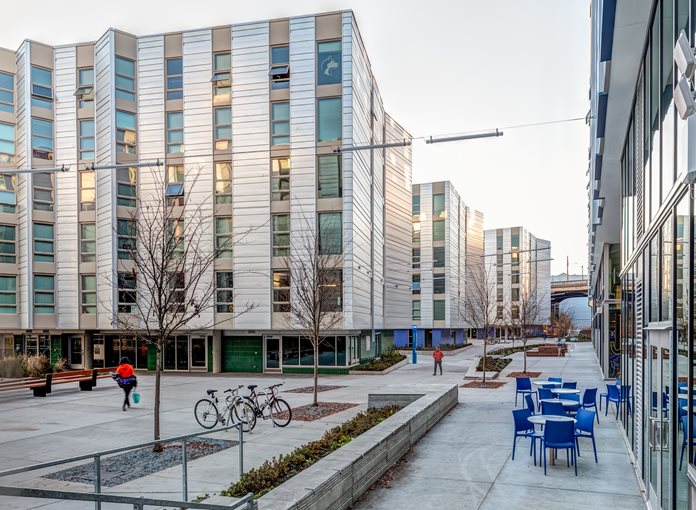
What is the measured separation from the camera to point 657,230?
6789 mm

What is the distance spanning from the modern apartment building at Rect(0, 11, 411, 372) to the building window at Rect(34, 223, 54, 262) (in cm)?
8

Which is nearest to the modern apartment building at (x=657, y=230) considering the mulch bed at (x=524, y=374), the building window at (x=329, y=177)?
the mulch bed at (x=524, y=374)

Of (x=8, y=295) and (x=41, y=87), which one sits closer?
(x=41, y=87)

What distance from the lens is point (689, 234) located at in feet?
16.1

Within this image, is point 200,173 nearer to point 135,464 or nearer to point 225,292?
point 225,292

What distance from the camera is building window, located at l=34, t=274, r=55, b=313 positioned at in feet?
109

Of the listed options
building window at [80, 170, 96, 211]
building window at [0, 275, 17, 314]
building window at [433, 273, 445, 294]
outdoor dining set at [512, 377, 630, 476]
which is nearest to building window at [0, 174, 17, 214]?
building window at [0, 275, 17, 314]

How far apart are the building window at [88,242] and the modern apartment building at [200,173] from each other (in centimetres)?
8

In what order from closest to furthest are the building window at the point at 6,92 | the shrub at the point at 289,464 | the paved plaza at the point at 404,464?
the shrub at the point at 289,464 < the paved plaza at the point at 404,464 < the building window at the point at 6,92

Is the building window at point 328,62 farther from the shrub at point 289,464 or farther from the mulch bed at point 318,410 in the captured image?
the shrub at point 289,464

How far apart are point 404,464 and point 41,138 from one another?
31598mm

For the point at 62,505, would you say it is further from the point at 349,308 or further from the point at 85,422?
the point at 349,308

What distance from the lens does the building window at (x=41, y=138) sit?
108 ft

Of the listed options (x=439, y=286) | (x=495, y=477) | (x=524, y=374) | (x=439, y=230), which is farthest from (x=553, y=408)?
(x=439, y=230)
